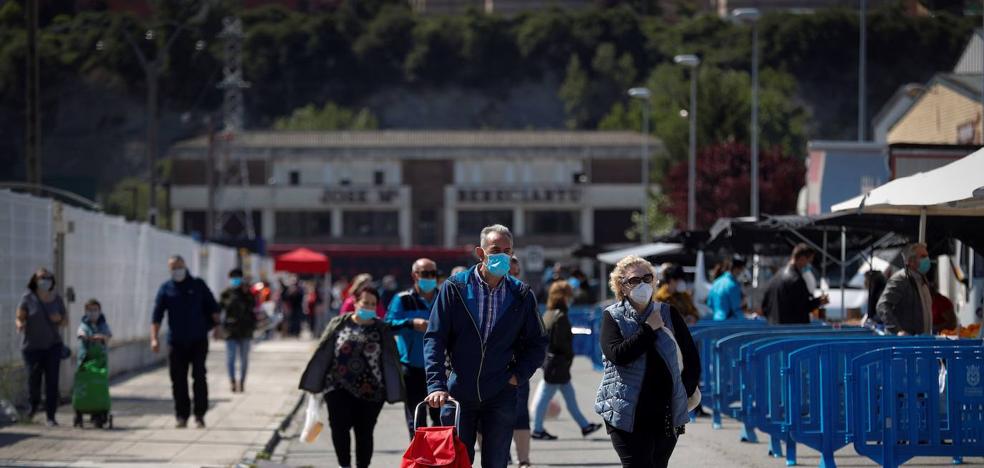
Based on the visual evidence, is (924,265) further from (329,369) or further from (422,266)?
(329,369)

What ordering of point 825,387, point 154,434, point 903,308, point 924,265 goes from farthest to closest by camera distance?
point 154,434 < point 924,265 < point 903,308 < point 825,387

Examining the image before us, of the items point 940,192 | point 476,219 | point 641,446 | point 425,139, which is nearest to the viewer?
point 641,446

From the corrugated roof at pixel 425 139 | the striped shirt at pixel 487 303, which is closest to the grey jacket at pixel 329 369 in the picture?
the striped shirt at pixel 487 303

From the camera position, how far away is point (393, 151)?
341ft

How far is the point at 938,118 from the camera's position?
38.7 meters

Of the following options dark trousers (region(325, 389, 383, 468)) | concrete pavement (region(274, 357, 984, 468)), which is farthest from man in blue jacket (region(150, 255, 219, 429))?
dark trousers (region(325, 389, 383, 468))

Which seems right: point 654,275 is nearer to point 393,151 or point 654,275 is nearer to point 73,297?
point 73,297

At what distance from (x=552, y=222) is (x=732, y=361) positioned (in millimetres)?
86986

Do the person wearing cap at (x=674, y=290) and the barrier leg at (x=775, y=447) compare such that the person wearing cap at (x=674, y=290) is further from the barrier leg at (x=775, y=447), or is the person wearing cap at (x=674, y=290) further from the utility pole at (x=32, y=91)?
the utility pole at (x=32, y=91)

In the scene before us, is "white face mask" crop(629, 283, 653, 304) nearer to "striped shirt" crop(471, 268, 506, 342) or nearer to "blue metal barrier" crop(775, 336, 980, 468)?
"striped shirt" crop(471, 268, 506, 342)

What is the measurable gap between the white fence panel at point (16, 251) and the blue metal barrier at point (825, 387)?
31.3 ft

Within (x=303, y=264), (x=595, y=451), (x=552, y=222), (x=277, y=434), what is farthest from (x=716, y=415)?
(x=552, y=222)

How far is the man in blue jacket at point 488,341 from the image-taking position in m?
9.59

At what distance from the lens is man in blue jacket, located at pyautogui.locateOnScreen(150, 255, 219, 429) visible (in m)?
17.1
